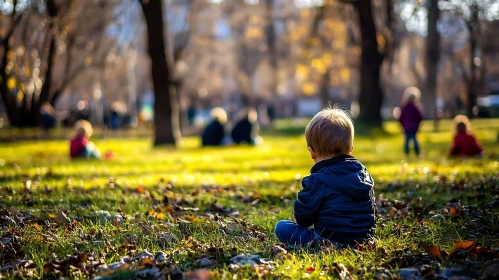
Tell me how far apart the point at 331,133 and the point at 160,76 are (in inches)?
626

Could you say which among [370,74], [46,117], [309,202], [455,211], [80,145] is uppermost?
A: [370,74]

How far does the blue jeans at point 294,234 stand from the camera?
5.00 meters

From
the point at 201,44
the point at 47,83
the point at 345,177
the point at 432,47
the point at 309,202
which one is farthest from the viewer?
the point at 201,44

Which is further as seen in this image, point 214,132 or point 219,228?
point 214,132

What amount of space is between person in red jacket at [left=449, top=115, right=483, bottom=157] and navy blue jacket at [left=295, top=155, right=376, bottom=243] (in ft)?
35.5

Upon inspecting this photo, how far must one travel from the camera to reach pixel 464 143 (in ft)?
48.9

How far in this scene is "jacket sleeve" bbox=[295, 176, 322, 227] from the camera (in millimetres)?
4816

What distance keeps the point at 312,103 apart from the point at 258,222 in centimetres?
8615

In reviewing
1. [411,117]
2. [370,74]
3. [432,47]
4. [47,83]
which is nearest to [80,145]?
[411,117]

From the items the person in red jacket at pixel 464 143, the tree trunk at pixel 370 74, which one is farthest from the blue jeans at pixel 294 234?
the tree trunk at pixel 370 74

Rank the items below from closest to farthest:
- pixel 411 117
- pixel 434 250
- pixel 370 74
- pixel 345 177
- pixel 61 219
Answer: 1. pixel 434 250
2. pixel 345 177
3. pixel 61 219
4. pixel 411 117
5. pixel 370 74

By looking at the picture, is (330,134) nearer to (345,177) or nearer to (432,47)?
(345,177)

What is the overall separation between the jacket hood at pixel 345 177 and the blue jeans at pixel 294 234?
0.49 metres

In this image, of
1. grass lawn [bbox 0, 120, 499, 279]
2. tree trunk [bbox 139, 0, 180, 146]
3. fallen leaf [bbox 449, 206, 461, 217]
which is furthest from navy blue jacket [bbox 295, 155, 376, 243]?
tree trunk [bbox 139, 0, 180, 146]
